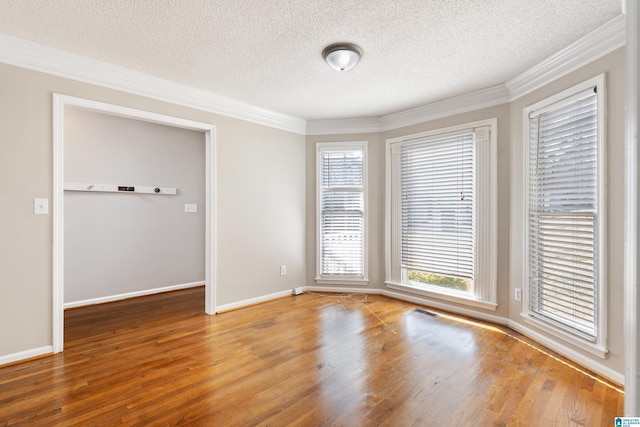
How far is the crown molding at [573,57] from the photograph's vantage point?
218cm

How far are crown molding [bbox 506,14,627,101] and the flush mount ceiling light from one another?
5.28ft

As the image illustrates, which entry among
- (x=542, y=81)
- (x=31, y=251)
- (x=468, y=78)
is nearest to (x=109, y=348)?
(x=31, y=251)

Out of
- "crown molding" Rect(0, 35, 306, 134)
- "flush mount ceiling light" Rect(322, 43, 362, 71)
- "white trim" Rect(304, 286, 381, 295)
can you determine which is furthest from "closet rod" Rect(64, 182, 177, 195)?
"flush mount ceiling light" Rect(322, 43, 362, 71)

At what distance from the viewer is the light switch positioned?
2500 mm

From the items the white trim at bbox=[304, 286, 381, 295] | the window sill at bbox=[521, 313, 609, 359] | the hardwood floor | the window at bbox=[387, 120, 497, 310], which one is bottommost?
the hardwood floor

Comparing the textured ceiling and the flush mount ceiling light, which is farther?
the flush mount ceiling light

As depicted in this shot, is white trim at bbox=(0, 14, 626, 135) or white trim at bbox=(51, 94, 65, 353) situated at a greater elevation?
white trim at bbox=(0, 14, 626, 135)

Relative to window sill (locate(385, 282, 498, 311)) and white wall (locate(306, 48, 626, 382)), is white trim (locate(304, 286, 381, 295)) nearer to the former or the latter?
white wall (locate(306, 48, 626, 382))

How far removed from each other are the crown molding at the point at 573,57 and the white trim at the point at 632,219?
231cm

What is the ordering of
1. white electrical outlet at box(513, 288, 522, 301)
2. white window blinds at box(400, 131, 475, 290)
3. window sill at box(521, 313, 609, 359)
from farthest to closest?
white window blinds at box(400, 131, 475, 290) < white electrical outlet at box(513, 288, 522, 301) < window sill at box(521, 313, 609, 359)

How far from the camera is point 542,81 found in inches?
110

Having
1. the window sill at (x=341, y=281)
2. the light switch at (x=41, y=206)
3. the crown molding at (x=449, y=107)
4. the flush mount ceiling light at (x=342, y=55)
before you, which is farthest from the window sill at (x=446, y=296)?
the light switch at (x=41, y=206)

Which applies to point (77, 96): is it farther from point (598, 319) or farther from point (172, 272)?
point (598, 319)

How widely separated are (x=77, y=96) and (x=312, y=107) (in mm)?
2352
